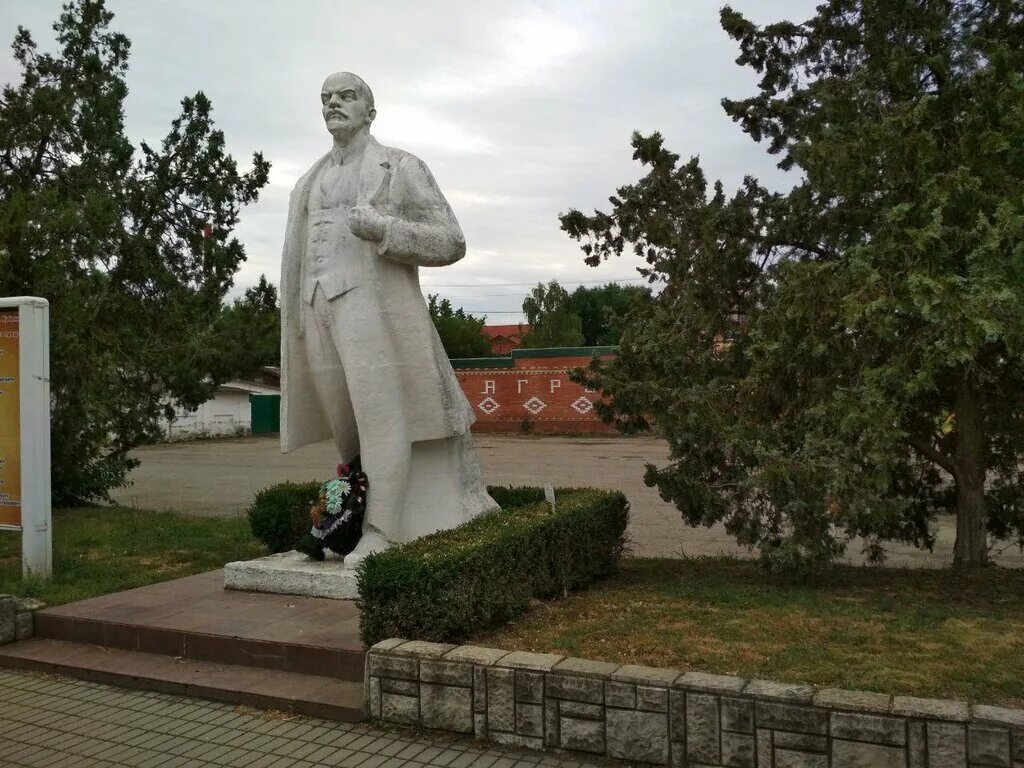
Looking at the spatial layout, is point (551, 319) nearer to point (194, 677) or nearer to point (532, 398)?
point (532, 398)

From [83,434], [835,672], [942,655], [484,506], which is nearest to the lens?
[835,672]

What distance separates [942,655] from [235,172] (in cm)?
1088

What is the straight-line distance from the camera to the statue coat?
18.1 feet

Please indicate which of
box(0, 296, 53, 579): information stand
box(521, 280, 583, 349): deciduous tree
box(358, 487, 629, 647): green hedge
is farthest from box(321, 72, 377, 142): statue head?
box(521, 280, 583, 349): deciduous tree

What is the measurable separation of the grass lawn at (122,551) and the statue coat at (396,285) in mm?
1569

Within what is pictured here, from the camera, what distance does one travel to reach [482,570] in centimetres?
442

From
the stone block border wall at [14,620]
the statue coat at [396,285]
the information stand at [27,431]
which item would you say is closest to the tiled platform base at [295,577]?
the statue coat at [396,285]

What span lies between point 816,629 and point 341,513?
2880 millimetres

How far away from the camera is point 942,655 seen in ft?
12.6

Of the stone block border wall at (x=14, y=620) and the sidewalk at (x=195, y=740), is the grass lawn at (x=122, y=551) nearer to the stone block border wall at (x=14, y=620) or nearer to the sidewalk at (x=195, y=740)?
the stone block border wall at (x=14, y=620)

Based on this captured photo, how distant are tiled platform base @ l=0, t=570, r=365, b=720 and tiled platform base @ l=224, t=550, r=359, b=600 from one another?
0.22 ft

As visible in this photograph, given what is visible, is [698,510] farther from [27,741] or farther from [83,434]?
[83,434]

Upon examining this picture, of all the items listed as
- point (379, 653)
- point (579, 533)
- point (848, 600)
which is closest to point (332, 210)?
point (579, 533)

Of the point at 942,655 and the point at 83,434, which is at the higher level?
the point at 83,434
